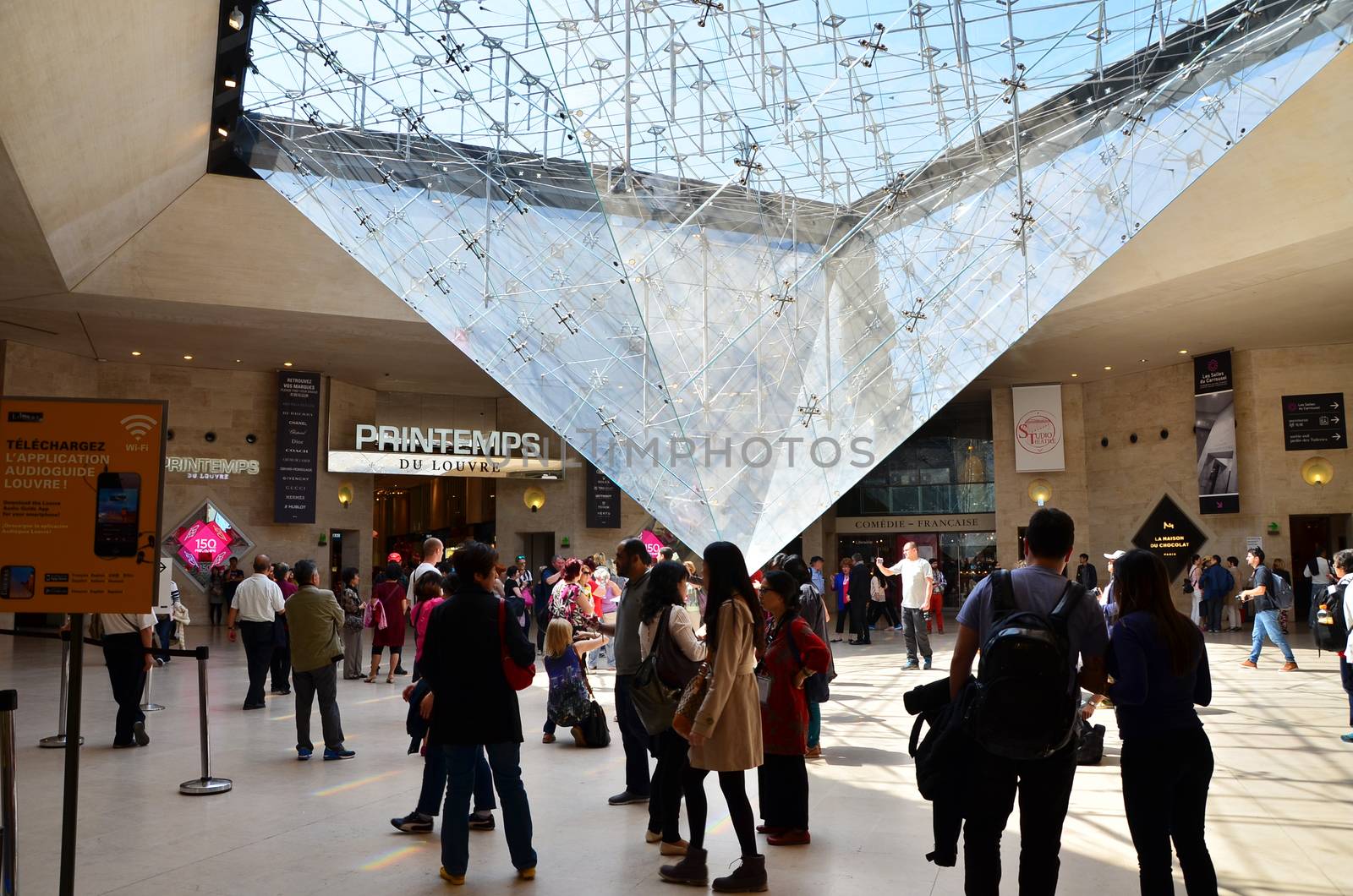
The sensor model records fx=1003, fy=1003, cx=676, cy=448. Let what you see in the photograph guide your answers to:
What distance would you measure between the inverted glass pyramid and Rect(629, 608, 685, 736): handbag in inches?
131

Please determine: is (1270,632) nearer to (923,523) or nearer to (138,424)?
(138,424)

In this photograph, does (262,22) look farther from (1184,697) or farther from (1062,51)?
(1184,697)

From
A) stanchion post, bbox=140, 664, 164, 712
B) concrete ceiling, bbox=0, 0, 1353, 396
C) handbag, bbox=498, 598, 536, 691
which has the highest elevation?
concrete ceiling, bbox=0, 0, 1353, 396

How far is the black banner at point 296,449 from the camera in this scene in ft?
64.1

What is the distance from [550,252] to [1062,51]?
15.4ft

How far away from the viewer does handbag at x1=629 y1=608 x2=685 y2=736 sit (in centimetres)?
406

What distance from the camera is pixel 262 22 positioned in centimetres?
1104

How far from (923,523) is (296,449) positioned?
14.3m

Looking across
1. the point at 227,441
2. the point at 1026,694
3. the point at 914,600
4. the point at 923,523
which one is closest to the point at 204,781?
the point at 1026,694

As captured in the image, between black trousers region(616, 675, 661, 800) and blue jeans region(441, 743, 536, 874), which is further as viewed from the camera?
black trousers region(616, 675, 661, 800)

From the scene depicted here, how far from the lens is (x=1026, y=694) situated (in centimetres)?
258

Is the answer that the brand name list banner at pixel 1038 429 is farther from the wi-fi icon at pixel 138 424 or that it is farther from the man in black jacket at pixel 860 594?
the wi-fi icon at pixel 138 424

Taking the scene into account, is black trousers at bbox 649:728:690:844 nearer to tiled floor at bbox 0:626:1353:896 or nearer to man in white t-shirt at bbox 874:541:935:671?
tiled floor at bbox 0:626:1353:896

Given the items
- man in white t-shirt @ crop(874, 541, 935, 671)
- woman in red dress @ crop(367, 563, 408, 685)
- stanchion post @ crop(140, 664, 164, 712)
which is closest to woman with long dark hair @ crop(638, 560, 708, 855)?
stanchion post @ crop(140, 664, 164, 712)
